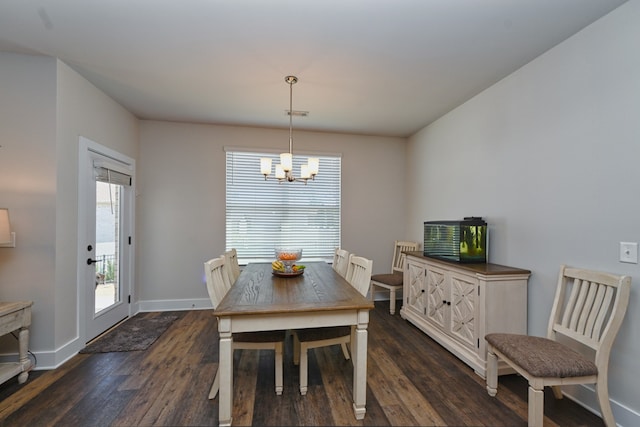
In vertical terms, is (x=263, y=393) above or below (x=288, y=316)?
below

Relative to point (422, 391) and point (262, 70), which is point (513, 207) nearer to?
point (422, 391)

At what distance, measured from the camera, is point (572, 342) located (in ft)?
6.52

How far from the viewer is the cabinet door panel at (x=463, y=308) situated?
237 centimetres

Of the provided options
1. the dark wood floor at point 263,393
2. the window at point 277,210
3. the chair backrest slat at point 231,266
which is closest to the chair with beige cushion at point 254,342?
the dark wood floor at point 263,393

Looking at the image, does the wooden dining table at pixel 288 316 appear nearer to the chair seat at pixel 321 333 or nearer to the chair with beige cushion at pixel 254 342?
the chair with beige cushion at pixel 254 342

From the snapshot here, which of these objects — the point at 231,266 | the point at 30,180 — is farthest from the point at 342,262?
the point at 30,180

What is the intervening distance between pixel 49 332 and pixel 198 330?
126 cm

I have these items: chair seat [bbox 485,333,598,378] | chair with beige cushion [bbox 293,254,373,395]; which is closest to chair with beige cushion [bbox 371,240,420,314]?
chair with beige cushion [bbox 293,254,373,395]

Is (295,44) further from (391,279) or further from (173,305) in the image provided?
(173,305)

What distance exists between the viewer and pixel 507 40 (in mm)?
2053

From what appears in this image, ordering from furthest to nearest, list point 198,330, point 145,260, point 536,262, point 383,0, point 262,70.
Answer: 1. point 145,260
2. point 198,330
3. point 262,70
4. point 536,262
5. point 383,0

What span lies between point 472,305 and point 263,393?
1.82 meters

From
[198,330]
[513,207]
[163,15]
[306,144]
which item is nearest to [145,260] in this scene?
[198,330]

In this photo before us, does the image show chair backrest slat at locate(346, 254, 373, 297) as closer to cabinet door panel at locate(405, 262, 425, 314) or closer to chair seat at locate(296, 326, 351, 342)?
chair seat at locate(296, 326, 351, 342)
